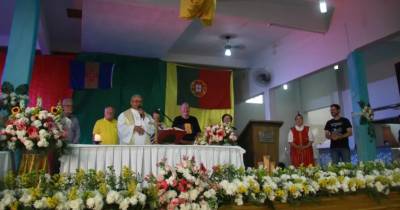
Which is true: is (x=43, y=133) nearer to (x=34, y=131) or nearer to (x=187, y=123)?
(x=34, y=131)

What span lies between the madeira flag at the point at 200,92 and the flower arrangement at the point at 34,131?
4.69 m

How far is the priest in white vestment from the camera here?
4.05 metres

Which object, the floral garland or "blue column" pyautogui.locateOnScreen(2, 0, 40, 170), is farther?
"blue column" pyautogui.locateOnScreen(2, 0, 40, 170)

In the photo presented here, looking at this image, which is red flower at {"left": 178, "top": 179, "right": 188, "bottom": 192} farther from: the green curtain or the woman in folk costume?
the green curtain

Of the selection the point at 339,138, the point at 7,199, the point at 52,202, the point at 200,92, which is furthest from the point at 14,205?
the point at 200,92

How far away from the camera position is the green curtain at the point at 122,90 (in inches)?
276

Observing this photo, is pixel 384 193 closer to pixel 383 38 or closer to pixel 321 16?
pixel 383 38

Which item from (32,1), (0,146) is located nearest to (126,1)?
(32,1)

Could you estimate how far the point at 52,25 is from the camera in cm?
668

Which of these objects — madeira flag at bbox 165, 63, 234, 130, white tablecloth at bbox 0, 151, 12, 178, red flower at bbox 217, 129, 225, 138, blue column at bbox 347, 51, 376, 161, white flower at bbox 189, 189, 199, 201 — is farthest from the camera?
madeira flag at bbox 165, 63, 234, 130

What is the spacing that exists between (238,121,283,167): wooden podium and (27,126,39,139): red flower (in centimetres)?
303

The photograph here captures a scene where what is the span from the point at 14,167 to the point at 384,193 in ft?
9.59

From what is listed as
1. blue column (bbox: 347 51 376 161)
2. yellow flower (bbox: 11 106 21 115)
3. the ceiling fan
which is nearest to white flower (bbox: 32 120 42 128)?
yellow flower (bbox: 11 106 21 115)

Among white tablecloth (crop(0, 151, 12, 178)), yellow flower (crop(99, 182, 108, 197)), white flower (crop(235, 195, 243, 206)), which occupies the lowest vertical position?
white flower (crop(235, 195, 243, 206))
